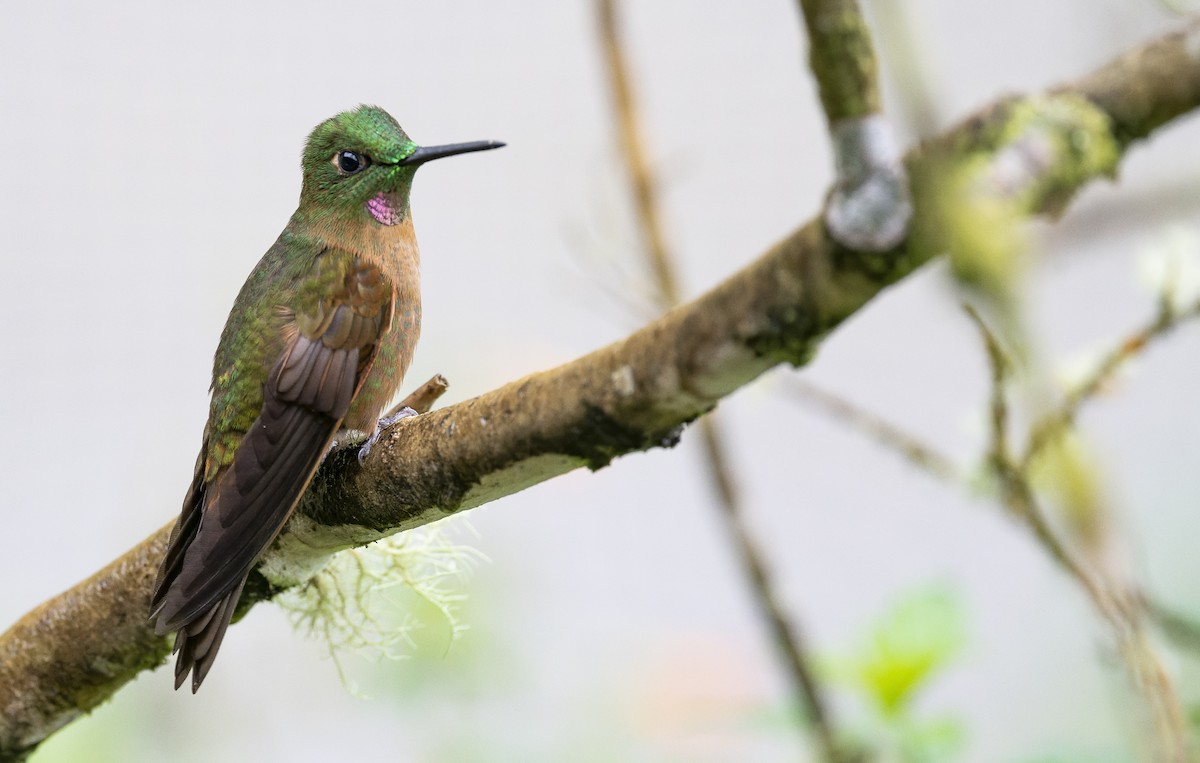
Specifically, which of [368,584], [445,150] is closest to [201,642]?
[368,584]

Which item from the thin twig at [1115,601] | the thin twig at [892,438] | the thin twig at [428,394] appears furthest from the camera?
the thin twig at [892,438]

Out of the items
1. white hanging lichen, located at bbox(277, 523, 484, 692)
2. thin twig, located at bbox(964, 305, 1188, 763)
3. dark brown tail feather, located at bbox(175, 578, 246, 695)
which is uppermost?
dark brown tail feather, located at bbox(175, 578, 246, 695)

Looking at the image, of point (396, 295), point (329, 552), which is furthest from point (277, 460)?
point (396, 295)

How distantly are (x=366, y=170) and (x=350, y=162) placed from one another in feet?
0.14

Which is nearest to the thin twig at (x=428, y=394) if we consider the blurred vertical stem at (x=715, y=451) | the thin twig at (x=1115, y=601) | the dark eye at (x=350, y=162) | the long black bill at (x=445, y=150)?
the long black bill at (x=445, y=150)

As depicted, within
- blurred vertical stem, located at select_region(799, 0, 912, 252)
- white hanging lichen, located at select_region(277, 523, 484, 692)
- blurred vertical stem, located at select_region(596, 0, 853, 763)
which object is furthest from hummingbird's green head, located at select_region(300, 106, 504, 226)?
blurred vertical stem, located at select_region(799, 0, 912, 252)

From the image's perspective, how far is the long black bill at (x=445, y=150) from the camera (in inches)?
83.6

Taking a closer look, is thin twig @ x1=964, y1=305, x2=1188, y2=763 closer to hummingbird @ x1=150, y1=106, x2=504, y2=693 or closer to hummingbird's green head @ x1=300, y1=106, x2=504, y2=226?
hummingbird @ x1=150, y1=106, x2=504, y2=693

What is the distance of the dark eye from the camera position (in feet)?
8.16

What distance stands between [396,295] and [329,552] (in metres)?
0.60

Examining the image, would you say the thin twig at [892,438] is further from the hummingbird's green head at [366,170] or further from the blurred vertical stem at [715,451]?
the hummingbird's green head at [366,170]

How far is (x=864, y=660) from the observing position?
217 cm

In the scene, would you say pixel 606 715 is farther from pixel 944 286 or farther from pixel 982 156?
pixel 982 156

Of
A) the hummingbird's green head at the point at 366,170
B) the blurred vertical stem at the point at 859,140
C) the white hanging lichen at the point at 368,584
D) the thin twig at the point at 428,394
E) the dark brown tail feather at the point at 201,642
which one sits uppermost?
the hummingbird's green head at the point at 366,170
